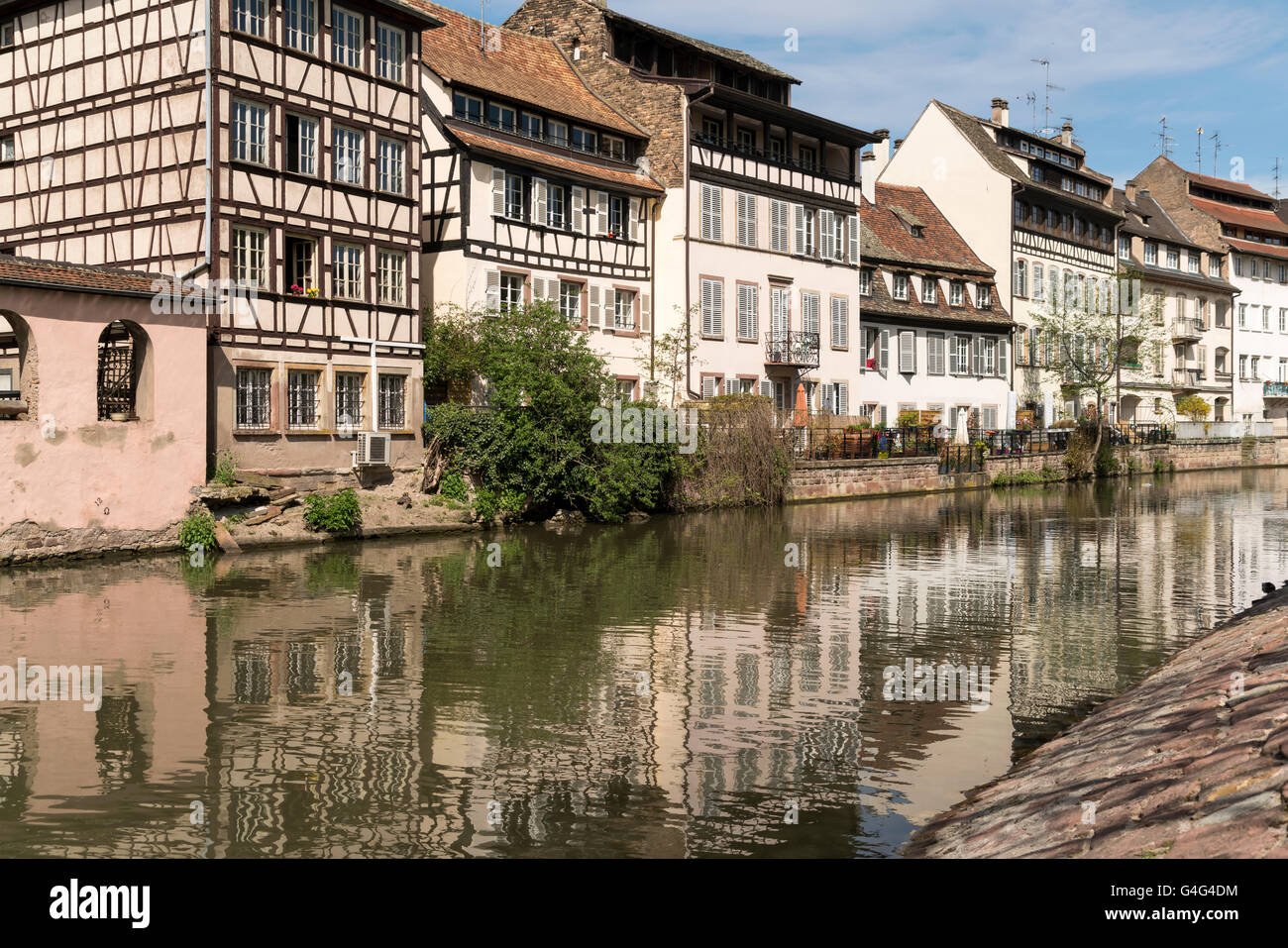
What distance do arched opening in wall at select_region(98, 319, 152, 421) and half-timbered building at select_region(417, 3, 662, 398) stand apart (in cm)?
943

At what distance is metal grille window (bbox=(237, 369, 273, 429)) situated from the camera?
27656 mm

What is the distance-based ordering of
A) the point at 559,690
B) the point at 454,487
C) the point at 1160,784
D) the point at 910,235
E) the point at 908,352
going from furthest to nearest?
the point at 910,235 < the point at 908,352 < the point at 454,487 < the point at 559,690 < the point at 1160,784

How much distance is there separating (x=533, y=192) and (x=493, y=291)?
371 cm

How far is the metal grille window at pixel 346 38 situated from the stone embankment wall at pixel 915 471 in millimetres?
17769

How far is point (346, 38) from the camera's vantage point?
30422mm

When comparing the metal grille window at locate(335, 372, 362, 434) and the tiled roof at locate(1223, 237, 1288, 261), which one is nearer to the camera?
the metal grille window at locate(335, 372, 362, 434)

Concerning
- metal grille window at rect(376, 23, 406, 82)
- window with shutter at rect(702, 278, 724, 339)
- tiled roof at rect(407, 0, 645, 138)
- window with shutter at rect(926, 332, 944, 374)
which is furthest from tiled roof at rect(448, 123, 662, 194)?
window with shutter at rect(926, 332, 944, 374)

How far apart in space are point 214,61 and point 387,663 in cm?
1858

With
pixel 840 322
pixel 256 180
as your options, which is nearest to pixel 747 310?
pixel 840 322

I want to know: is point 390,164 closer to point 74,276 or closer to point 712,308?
point 74,276

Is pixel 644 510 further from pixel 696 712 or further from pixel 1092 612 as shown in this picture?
pixel 696 712

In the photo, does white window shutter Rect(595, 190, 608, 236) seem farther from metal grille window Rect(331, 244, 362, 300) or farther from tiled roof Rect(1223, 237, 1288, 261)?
tiled roof Rect(1223, 237, 1288, 261)

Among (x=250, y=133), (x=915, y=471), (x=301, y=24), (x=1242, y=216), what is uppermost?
(x=1242, y=216)
